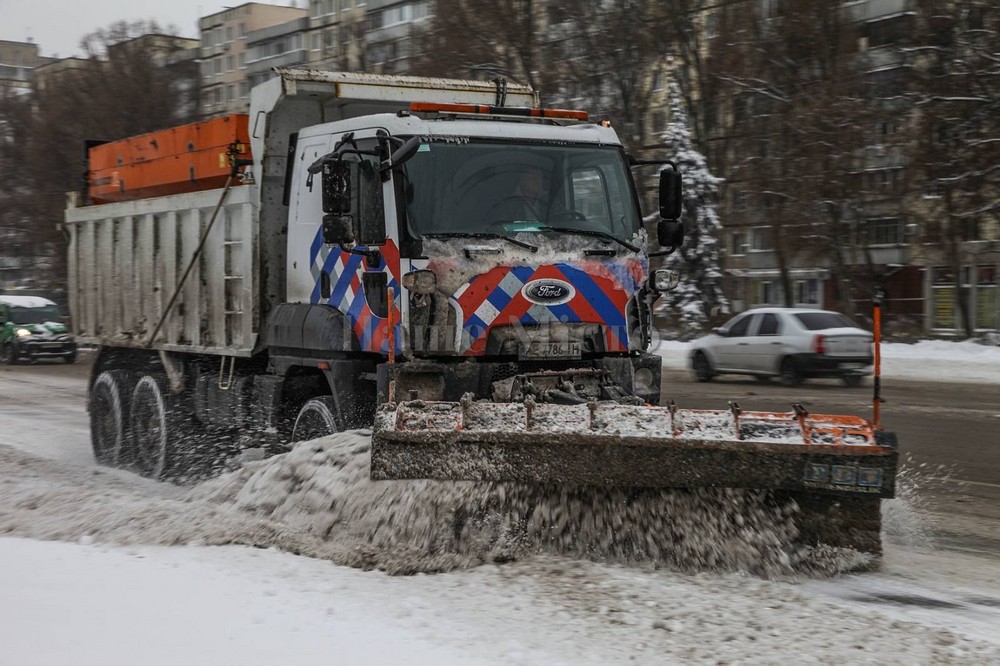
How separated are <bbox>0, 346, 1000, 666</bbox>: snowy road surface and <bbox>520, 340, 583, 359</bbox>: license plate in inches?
48.5

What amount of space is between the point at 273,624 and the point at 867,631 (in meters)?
2.54

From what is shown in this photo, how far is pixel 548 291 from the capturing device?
7512 mm

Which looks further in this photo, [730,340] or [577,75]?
[577,75]

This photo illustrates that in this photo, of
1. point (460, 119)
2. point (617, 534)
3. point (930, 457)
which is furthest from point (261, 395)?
point (930, 457)

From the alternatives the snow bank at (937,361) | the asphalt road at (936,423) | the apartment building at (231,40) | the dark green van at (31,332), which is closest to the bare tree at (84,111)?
the dark green van at (31,332)

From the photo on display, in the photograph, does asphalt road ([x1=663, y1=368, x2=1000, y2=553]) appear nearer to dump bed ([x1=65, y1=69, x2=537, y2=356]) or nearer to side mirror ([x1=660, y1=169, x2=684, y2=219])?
side mirror ([x1=660, y1=169, x2=684, y2=219])

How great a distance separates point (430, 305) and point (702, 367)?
16.0 meters

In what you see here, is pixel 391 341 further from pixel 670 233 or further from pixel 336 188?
pixel 670 233

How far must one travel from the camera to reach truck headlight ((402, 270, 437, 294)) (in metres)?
7.28

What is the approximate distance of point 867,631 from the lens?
16.3ft

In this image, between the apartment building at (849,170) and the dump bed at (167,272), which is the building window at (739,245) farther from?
the dump bed at (167,272)

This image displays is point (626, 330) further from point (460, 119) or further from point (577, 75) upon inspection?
point (577, 75)

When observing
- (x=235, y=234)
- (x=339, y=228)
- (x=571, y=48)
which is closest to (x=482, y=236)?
(x=339, y=228)

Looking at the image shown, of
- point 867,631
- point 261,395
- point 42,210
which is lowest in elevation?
point 867,631
